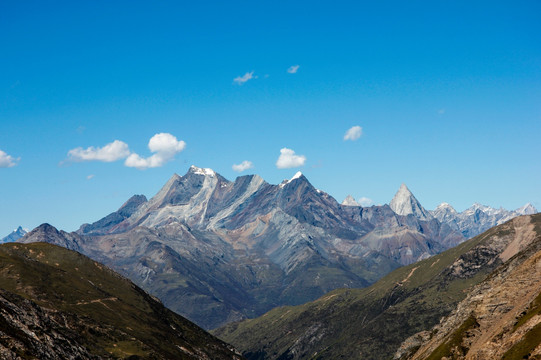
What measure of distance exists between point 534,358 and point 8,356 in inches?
6589

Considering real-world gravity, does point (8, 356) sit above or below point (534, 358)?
above

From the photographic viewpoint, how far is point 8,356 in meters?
190

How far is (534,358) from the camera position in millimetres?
195250
